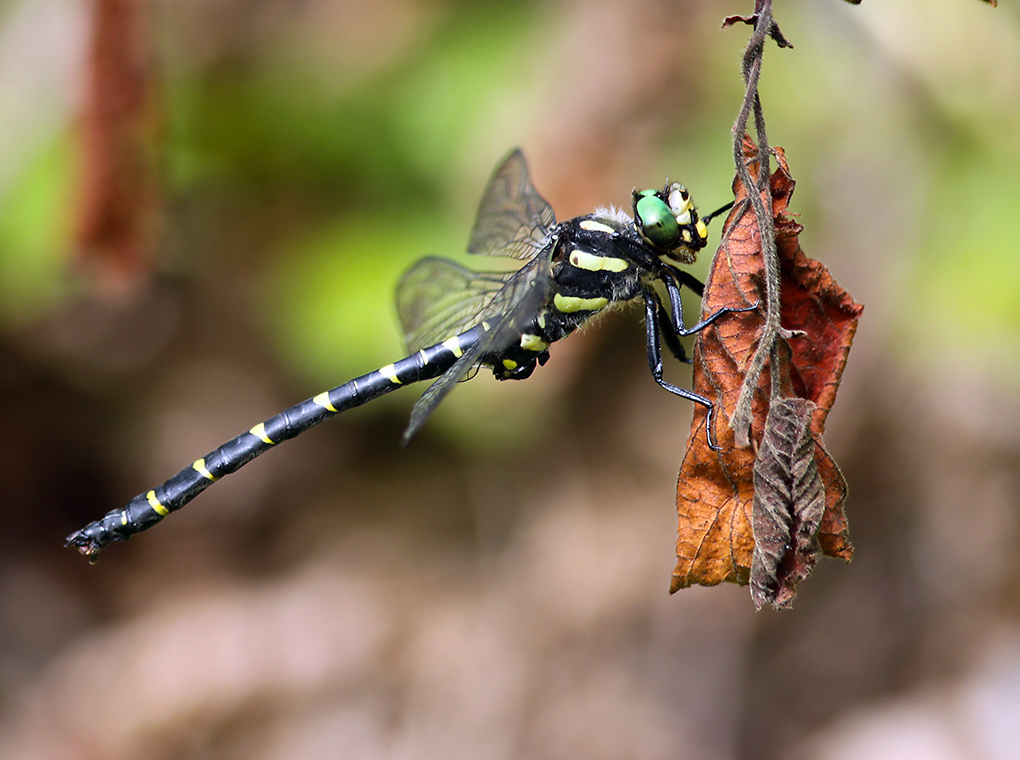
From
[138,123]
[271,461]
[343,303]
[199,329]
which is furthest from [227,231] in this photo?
[138,123]

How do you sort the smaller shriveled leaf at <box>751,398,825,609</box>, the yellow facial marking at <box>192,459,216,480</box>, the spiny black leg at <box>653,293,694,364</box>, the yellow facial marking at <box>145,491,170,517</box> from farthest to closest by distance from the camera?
the yellow facial marking at <box>192,459,216,480</box>
the yellow facial marking at <box>145,491,170,517</box>
the spiny black leg at <box>653,293,694,364</box>
the smaller shriveled leaf at <box>751,398,825,609</box>

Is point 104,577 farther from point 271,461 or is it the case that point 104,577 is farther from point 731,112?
point 731,112

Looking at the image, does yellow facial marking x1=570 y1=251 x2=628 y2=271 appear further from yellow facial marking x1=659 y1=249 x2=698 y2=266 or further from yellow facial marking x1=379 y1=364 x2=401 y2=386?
yellow facial marking x1=379 y1=364 x2=401 y2=386

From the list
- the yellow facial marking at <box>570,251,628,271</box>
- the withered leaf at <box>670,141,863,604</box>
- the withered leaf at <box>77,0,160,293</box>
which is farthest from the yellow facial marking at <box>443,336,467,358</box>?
the withered leaf at <box>77,0,160,293</box>

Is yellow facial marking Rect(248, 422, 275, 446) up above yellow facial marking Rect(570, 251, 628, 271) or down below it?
above

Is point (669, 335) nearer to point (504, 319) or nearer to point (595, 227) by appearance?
point (595, 227)

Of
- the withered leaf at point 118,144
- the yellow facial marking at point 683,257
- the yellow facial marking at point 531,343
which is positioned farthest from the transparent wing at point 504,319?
the withered leaf at point 118,144
